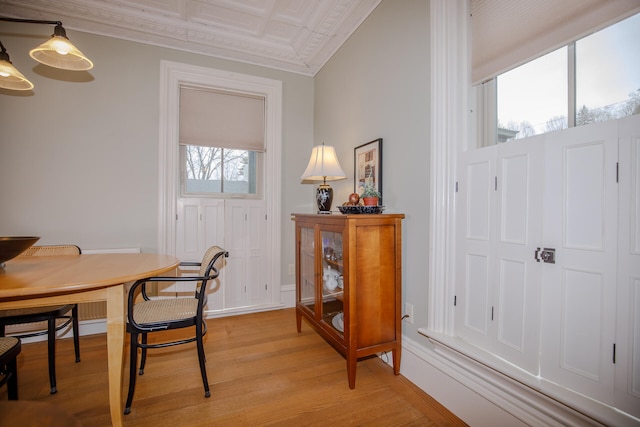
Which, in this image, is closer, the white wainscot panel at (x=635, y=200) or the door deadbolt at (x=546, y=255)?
the white wainscot panel at (x=635, y=200)

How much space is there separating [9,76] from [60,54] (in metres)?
0.41

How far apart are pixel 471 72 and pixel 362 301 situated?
1535 millimetres

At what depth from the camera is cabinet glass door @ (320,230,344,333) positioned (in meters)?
1.98

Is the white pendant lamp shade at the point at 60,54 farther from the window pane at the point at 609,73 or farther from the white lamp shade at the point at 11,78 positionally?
the window pane at the point at 609,73

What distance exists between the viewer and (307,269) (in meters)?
2.51

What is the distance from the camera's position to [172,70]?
2.91 meters

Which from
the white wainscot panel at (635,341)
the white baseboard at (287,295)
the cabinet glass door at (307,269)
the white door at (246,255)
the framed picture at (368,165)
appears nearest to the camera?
the white wainscot panel at (635,341)

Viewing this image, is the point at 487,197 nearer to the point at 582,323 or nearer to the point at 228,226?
the point at 582,323

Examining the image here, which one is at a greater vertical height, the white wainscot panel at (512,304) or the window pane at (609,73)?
the window pane at (609,73)

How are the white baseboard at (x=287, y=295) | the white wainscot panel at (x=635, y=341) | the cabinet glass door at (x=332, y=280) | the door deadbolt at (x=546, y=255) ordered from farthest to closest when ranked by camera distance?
the white baseboard at (x=287, y=295), the cabinet glass door at (x=332, y=280), the door deadbolt at (x=546, y=255), the white wainscot panel at (x=635, y=341)

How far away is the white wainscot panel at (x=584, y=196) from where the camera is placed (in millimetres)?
1103

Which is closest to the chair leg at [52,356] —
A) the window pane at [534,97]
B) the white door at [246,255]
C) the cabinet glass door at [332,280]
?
the white door at [246,255]

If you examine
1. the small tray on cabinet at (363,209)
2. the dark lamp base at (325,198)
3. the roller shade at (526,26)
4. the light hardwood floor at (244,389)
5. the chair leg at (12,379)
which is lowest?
the light hardwood floor at (244,389)

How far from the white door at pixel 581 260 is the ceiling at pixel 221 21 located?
78.7 inches
